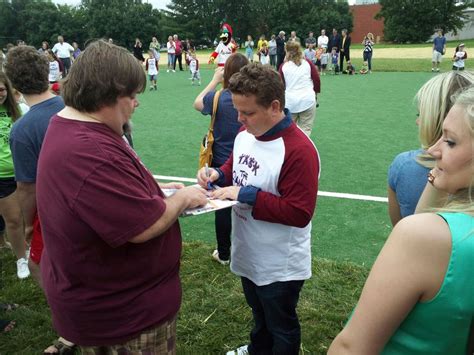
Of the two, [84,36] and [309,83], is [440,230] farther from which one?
[84,36]

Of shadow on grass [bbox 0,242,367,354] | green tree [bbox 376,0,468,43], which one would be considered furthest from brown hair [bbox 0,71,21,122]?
green tree [bbox 376,0,468,43]

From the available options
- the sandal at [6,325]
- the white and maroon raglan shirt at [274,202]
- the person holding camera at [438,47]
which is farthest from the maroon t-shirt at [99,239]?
the person holding camera at [438,47]

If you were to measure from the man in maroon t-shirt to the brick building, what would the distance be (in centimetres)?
7048

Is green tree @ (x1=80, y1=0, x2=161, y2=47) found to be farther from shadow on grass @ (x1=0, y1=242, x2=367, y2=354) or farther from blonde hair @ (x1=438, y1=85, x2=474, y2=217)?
blonde hair @ (x1=438, y1=85, x2=474, y2=217)

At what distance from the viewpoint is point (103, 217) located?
1.65 meters

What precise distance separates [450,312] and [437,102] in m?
1.10

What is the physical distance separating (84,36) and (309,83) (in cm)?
5659

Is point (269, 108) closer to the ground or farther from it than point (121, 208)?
farther from it

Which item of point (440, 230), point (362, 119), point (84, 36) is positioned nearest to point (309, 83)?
point (362, 119)

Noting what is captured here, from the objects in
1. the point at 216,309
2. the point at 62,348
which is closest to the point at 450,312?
the point at 216,309

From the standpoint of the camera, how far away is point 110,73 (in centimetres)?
174

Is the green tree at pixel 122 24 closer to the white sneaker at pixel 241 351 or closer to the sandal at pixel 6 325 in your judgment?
the sandal at pixel 6 325

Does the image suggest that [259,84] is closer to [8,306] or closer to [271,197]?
[271,197]

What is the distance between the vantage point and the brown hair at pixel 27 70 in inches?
123
